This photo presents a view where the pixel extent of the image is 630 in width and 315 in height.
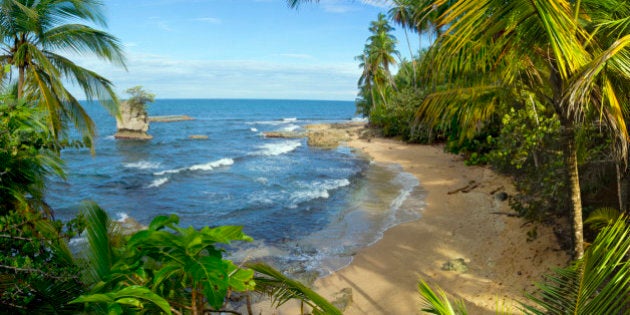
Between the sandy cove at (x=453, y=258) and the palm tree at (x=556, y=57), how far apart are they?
2392 millimetres

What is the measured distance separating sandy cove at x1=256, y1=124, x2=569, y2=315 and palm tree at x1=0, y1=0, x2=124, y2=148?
21.0 feet

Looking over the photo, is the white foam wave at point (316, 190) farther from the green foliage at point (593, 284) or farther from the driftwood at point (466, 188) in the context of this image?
the green foliage at point (593, 284)

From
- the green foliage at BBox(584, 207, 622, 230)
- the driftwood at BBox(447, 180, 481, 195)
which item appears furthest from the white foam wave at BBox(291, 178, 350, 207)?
the green foliage at BBox(584, 207, 622, 230)

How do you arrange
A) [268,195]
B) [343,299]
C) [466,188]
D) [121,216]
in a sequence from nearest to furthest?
[343,299] < [466,188] < [121,216] < [268,195]

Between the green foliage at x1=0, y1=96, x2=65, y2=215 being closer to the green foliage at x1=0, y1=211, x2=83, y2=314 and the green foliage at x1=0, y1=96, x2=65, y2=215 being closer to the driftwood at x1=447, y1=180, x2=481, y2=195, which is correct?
the green foliage at x1=0, y1=211, x2=83, y2=314

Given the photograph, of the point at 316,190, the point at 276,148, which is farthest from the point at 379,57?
the point at 316,190

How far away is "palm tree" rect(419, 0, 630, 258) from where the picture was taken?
12.7 ft

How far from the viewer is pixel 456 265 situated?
9.03 metres

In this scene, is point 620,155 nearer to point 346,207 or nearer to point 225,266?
point 225,266

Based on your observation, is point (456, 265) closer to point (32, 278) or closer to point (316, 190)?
point (32, 278)

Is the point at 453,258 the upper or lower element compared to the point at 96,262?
lower

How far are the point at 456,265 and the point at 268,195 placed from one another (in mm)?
12114

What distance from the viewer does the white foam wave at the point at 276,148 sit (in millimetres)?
34931

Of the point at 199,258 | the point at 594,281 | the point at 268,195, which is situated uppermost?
the point at 199,258
